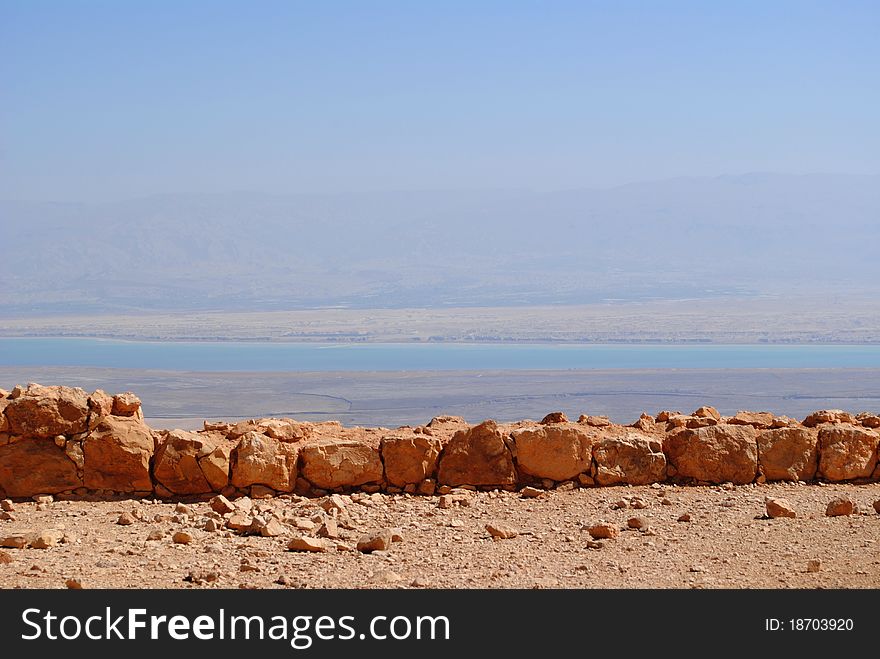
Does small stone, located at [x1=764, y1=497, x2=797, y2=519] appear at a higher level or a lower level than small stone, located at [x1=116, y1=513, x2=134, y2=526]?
higher

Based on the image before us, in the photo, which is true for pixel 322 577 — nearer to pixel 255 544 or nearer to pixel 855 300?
pixel 255 544

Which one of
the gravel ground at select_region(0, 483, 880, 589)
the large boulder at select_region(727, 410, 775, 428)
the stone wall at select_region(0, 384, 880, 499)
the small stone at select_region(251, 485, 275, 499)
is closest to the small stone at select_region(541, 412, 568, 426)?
the stone wall at select_region(0, 384, 880, 499)

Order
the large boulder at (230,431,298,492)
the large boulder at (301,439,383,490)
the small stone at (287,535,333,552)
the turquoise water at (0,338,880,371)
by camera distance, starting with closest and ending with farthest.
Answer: the small stone at (287,535,333,552) < the large boulder at (230,431,298,492) < the large boulder at (301,439,383,490) < the turquoise water at (0,338,880,371)

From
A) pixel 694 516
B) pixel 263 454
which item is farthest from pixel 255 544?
pixel 694 516

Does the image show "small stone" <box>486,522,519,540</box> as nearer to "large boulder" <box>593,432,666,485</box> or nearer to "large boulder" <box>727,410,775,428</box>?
"large boulder" <box>593,432,666,485</box>

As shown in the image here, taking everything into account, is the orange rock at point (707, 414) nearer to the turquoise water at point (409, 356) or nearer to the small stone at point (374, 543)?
the small stone at point (374, 543)

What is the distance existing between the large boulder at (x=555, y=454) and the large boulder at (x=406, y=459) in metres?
0.75

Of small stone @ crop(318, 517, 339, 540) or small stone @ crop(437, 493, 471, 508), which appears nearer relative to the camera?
small stone @ crop(318, 517, 339, 540)

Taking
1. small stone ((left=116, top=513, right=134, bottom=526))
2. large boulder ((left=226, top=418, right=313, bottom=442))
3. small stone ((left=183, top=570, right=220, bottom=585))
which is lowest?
small stone ((left=116, top=513, right=134, bottom=526))

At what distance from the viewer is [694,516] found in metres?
8.36

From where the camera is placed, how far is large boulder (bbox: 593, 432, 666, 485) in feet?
31.0

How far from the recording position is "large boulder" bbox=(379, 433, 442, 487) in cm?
948

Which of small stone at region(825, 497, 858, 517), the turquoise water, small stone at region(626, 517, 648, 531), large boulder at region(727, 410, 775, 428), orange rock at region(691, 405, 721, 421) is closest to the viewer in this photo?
small stone at region(626, 517, 648, 531)

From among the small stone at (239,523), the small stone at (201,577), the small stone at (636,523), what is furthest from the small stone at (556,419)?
the small stone at (201,577)
